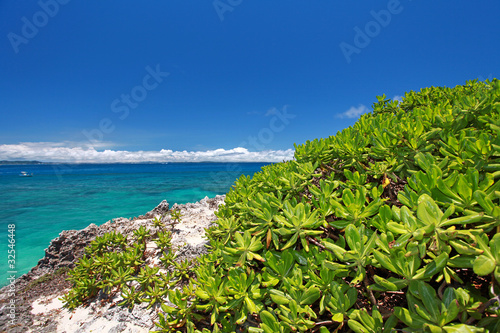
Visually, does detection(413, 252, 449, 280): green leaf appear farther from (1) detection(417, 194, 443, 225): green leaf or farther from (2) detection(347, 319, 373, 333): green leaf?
(2) detection(347, 319, 373, 333): green leaf

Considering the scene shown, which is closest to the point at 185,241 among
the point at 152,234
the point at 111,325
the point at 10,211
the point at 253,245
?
the point at 152,234

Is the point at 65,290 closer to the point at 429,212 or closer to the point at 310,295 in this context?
the point at 310,295

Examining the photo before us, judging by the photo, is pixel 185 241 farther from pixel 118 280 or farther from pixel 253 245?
pixel 253 245

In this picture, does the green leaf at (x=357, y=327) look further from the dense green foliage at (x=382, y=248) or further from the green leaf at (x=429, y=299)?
the green leaf at (x=429, y=299)

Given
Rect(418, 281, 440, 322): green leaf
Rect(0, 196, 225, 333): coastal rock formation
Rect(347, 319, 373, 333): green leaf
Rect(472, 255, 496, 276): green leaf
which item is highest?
Rect(472, 255, 496, 276): green leaf

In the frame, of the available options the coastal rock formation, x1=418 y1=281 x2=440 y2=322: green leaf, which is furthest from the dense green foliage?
the coastal rock formation

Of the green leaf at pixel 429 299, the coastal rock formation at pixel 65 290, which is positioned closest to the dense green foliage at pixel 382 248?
the green leaf at pixel 429 299

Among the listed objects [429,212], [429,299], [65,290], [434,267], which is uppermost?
[429,212]

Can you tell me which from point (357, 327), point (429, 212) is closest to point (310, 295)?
point (357, 327)

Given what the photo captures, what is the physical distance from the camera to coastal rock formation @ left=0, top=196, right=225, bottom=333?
9.84 ft

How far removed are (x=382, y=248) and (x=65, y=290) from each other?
19.5 feet

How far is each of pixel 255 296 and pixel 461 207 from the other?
4.22 ft

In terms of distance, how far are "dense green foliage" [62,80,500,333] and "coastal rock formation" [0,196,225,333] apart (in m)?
1.73

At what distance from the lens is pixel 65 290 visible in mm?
4180
